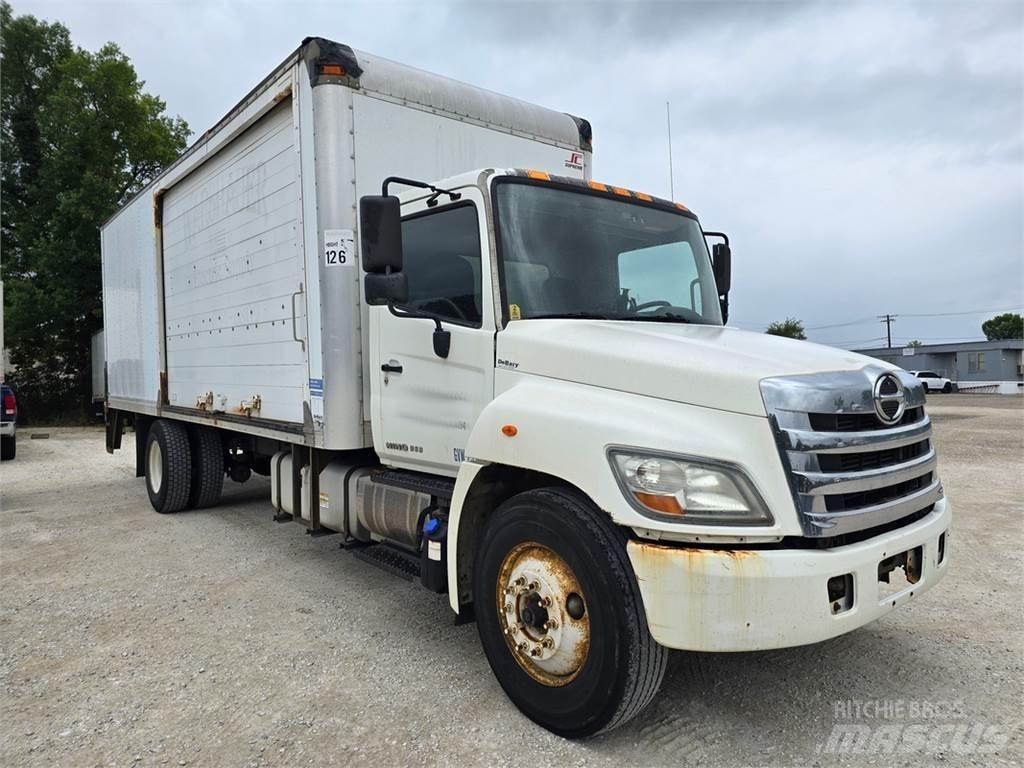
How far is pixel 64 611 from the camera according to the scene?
4.59 m

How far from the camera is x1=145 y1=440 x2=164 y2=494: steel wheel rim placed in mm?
7625

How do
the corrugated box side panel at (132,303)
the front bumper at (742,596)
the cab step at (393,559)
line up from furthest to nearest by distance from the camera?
the corrugated box side panel at (132,303)
the cab step at (393,559)
the front bumper at (742,596)

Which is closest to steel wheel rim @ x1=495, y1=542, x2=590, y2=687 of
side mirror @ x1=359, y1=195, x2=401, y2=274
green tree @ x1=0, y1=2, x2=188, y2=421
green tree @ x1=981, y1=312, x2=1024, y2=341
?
side mirror @ x1=359, y1=195, x2=401, y2=274

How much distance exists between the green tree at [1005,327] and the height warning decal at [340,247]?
94.8 meters

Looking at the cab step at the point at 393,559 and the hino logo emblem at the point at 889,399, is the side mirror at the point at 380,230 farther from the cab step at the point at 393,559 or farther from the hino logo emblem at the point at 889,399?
the hino logo emblem at the point at 889,399

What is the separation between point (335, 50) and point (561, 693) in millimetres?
3991

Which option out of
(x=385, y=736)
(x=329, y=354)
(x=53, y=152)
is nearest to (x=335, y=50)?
(x=329, y=354)

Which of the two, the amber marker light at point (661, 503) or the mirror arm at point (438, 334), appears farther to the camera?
the mirror arm at point (438, 334)

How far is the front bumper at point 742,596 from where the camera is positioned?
2408 millimetres

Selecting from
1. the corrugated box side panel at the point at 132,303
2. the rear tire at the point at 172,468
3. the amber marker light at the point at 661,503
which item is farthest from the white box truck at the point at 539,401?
the corrugated box side panel at the point at 132,303

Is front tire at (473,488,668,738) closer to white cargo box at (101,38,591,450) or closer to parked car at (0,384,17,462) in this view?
white cargo box at (101,38,591,450)

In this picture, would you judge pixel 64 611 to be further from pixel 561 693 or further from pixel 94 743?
pixel 561 693

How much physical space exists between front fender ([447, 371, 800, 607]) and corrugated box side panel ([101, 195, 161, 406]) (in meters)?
6.11

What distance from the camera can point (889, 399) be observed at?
2.83 m
